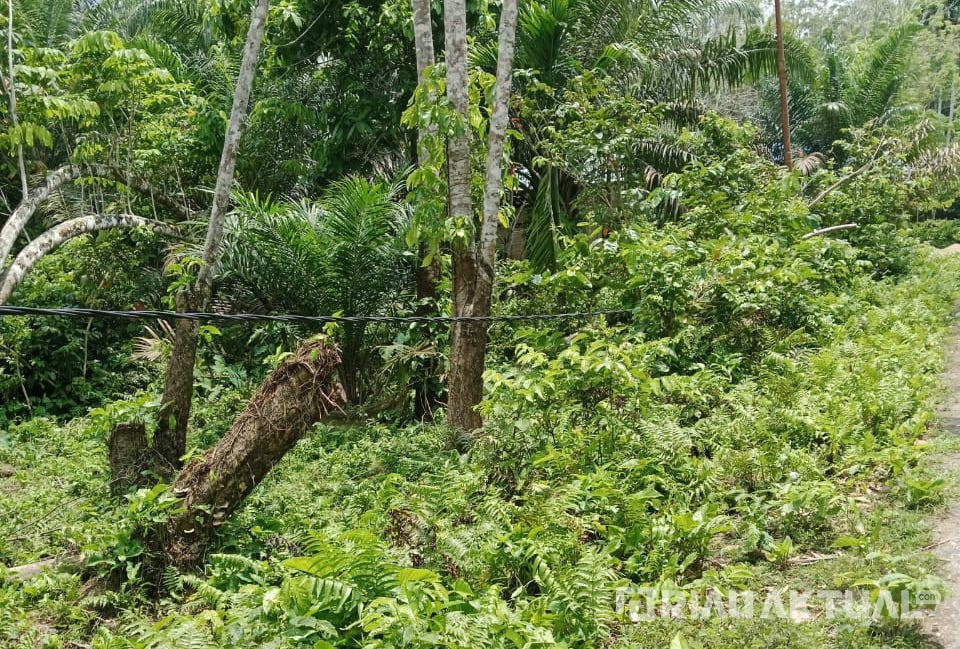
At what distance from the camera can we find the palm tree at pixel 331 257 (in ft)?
23.4

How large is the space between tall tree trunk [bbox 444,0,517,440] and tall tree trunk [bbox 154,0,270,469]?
5.20 feet

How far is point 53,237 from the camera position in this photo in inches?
261

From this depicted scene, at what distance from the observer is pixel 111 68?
6.73 metres

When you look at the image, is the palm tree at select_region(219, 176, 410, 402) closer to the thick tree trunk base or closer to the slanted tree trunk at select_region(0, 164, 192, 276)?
the slanted tree trunk at select_region(0, 164, 192, 276)

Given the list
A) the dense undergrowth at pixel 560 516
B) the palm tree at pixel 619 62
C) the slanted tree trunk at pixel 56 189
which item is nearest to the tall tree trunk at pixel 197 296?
the dense undergrowth at pixel 560 516

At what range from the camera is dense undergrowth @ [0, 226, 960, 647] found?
268 centimetres

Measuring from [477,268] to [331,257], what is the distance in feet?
7.58

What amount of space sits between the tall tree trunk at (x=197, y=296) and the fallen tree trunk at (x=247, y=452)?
106cm

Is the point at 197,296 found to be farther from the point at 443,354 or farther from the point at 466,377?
the point at 443,354

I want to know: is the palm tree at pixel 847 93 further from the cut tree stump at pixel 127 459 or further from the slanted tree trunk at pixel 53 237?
the cut tree stump at pixel 127 459

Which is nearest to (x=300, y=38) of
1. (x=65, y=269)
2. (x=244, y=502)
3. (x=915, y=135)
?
(x=65, y=269)

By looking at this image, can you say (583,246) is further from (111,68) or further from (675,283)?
(111,68)

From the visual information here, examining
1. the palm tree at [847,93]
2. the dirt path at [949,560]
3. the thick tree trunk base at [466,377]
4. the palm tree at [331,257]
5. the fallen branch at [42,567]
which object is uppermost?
the palm tree at [847,93]

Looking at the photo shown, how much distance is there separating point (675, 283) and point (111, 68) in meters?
5.21
